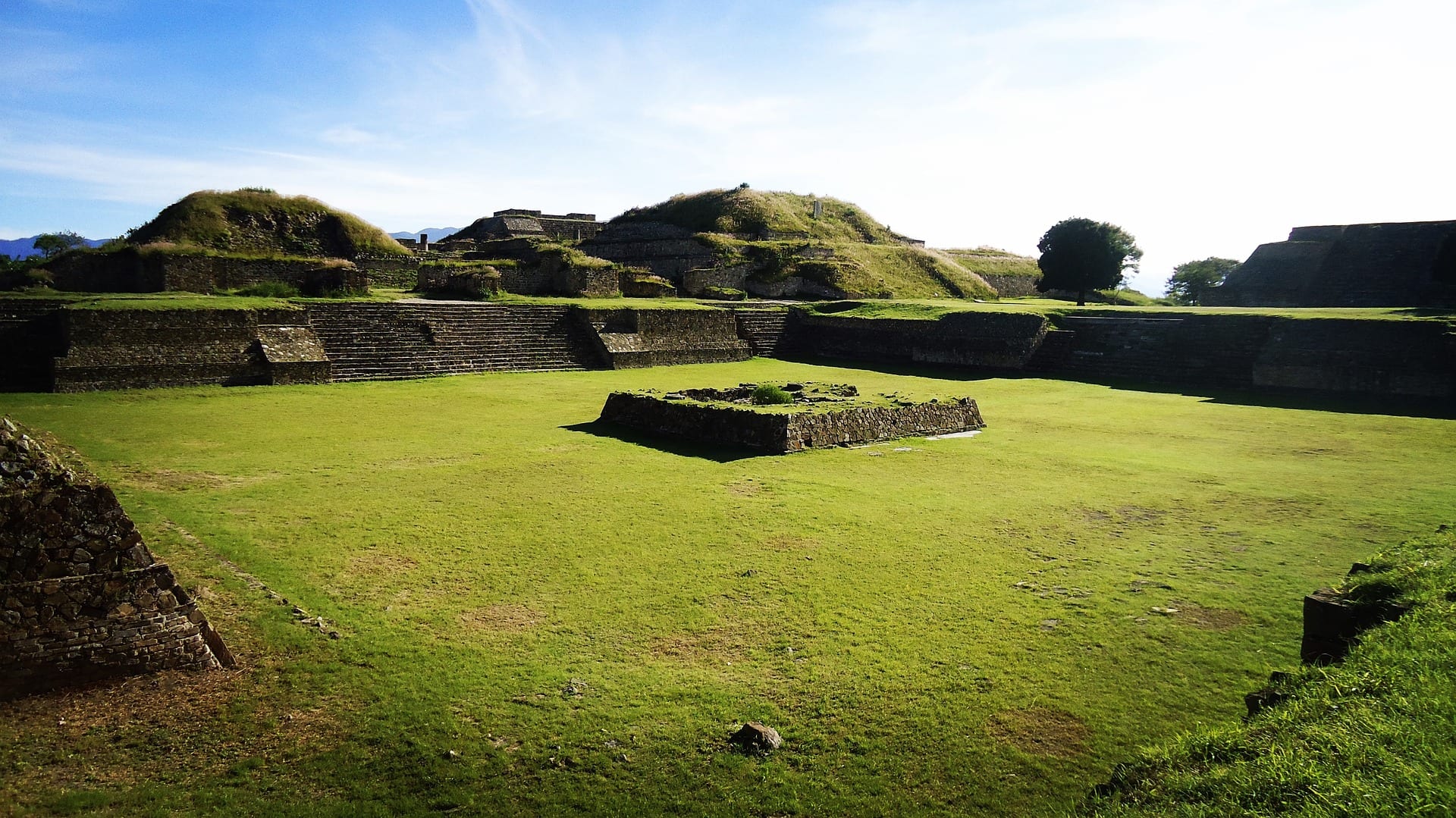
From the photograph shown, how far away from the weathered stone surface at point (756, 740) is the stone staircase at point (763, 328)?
2217 cm

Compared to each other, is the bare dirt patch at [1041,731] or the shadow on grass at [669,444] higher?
the shadow on grass at [669,444]

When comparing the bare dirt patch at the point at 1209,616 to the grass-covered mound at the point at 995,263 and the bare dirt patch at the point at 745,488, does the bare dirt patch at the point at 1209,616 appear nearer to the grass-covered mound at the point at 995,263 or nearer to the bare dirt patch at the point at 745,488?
the bare dirt patch at the point at 745,488

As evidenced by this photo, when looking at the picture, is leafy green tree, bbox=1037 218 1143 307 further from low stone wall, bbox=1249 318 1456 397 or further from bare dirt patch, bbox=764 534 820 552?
bare dirt patch, bbox=764 534 820 552

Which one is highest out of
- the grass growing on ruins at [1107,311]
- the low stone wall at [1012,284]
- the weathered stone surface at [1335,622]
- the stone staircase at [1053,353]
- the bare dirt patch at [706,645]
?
the low stone wall at [1012,284]

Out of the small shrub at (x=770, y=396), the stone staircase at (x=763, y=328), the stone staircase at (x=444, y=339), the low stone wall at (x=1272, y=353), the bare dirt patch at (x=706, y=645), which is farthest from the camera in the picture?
the stone staircase at (x=763, y=328)

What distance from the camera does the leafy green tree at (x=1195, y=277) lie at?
46719 millimetres

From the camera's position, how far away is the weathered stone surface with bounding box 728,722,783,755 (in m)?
4.27

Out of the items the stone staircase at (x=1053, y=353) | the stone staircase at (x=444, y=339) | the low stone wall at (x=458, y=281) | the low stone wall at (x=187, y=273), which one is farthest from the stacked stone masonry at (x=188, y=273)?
the stone staircase at (x=1053, y=353)

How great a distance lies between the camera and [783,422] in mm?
11711

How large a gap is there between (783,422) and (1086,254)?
2403cm

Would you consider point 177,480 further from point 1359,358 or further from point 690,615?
point 1359,358

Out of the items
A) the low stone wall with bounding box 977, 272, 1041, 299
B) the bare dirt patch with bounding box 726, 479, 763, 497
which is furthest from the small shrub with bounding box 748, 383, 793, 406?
the low stone wall with bounding box 977, 272, 1041, 299

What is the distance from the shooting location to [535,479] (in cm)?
986

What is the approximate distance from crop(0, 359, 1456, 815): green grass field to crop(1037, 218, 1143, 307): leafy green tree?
20.6 m
